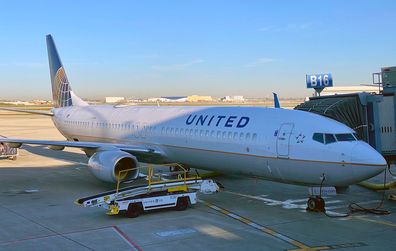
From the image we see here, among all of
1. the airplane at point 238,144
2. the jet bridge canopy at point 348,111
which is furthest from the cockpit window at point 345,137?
the jet bridge canopy at point 348,111

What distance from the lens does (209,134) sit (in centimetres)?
1767

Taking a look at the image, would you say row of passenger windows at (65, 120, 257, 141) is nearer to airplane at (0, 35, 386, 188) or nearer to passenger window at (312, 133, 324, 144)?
airplane at (0, 35, 386, 188)

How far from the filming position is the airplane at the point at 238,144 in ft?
44.5

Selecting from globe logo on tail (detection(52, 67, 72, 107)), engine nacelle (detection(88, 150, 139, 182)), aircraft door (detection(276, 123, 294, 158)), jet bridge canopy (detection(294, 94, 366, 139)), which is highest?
globe logo on tail (detection(52, 67, 72, 107))

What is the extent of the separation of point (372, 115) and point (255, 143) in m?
4.57

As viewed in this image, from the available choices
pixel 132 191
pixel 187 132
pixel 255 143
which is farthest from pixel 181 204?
pixel 187 132

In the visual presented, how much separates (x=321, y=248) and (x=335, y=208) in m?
4.67

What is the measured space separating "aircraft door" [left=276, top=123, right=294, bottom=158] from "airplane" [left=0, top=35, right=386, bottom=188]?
32 millimetres

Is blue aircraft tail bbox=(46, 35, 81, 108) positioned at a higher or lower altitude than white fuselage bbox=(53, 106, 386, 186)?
higher

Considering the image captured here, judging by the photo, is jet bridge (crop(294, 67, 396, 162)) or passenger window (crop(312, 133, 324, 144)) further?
jet bridge (crop(294, 67, 396, 162))

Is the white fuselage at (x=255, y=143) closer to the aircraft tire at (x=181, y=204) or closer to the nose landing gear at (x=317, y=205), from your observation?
the nose landing gear at (x=317, y=205)

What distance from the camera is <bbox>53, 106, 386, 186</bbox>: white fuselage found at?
13.4 meters

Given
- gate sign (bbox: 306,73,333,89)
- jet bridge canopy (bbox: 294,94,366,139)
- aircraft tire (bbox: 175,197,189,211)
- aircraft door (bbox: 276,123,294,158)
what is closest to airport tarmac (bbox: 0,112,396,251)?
aircraft tire (bbox: 175,197,189,211)

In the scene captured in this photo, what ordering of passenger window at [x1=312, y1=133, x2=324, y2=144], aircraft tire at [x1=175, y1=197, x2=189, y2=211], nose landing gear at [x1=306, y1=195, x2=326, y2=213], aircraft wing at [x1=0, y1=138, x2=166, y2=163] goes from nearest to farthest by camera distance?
passenger window at [x1=312, y1=133, x2=324, y2=144] < nose landing gear at [x1=306, y1=195, x2=326, y2=213] < aircraft tire at [x1=175, y1=197, x2=189, y2=211] < aircraft wing at [x1=0, y1=138, x2=166, y2=163]
